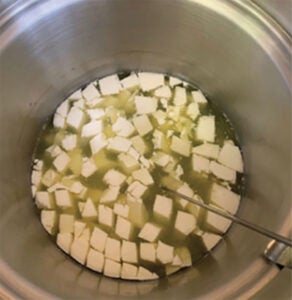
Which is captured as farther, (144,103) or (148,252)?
(144,103)

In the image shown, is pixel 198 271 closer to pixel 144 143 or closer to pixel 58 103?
pixel 144 143

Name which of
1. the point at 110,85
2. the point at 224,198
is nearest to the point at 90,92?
the point at 110,85

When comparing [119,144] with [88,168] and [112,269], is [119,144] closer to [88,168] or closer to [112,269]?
[88,168]

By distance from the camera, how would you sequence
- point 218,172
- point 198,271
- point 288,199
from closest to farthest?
point 288,199 → point 198,271 → point 218,172

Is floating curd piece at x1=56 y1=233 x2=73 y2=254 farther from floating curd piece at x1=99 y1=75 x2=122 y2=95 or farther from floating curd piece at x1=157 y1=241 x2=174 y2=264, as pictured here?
floating curd piece at x1=99 y1=75 x2=122 y2=95

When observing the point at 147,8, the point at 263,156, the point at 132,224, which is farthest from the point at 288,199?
the point at 147,8

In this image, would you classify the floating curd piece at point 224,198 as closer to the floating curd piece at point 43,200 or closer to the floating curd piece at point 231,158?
the floating curd piece at point 231,158

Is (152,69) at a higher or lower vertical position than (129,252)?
higher
